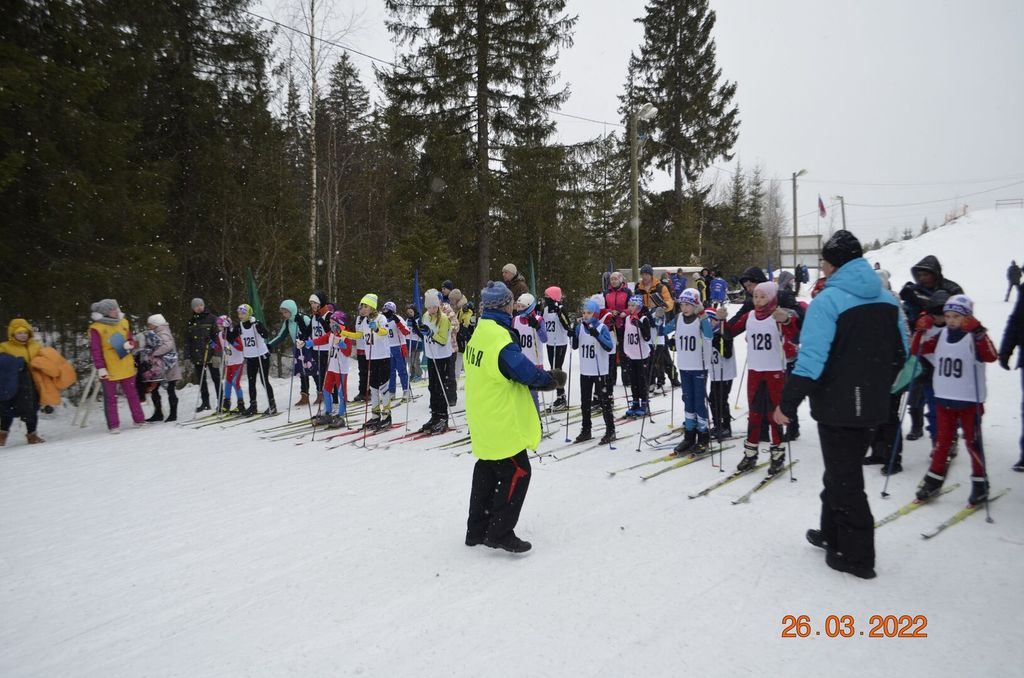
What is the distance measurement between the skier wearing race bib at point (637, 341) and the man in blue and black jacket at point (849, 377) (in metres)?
4.09

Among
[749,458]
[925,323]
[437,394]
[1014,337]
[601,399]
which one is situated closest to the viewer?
[1014,337]

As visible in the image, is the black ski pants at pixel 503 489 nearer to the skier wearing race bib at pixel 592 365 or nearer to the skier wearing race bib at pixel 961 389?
the skier wearing race bib at pixel 592 365

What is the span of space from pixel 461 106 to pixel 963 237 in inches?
1438

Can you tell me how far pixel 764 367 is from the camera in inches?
233

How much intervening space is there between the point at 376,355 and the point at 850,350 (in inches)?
287

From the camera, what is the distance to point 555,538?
4.57m

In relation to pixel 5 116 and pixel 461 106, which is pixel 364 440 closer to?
pixel 5 116

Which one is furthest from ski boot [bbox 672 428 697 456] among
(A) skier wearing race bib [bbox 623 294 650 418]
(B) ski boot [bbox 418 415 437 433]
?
(B) ski boot [bbox 418 415 437 433]

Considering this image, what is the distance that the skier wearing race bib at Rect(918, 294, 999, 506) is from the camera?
476 cm

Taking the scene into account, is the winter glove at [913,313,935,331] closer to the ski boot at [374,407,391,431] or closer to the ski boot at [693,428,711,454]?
the ski boot at [693,428,711,454]

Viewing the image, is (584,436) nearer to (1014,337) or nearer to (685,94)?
(1014,337)

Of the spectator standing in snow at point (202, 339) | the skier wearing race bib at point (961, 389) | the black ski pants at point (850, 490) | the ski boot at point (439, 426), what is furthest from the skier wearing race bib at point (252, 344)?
the skier wearing race bib at point (961, 389)

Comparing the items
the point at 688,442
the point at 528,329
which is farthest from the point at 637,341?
the point at 688,442

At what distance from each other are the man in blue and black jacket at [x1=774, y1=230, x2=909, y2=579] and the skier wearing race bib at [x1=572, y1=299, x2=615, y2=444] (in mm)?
3622
